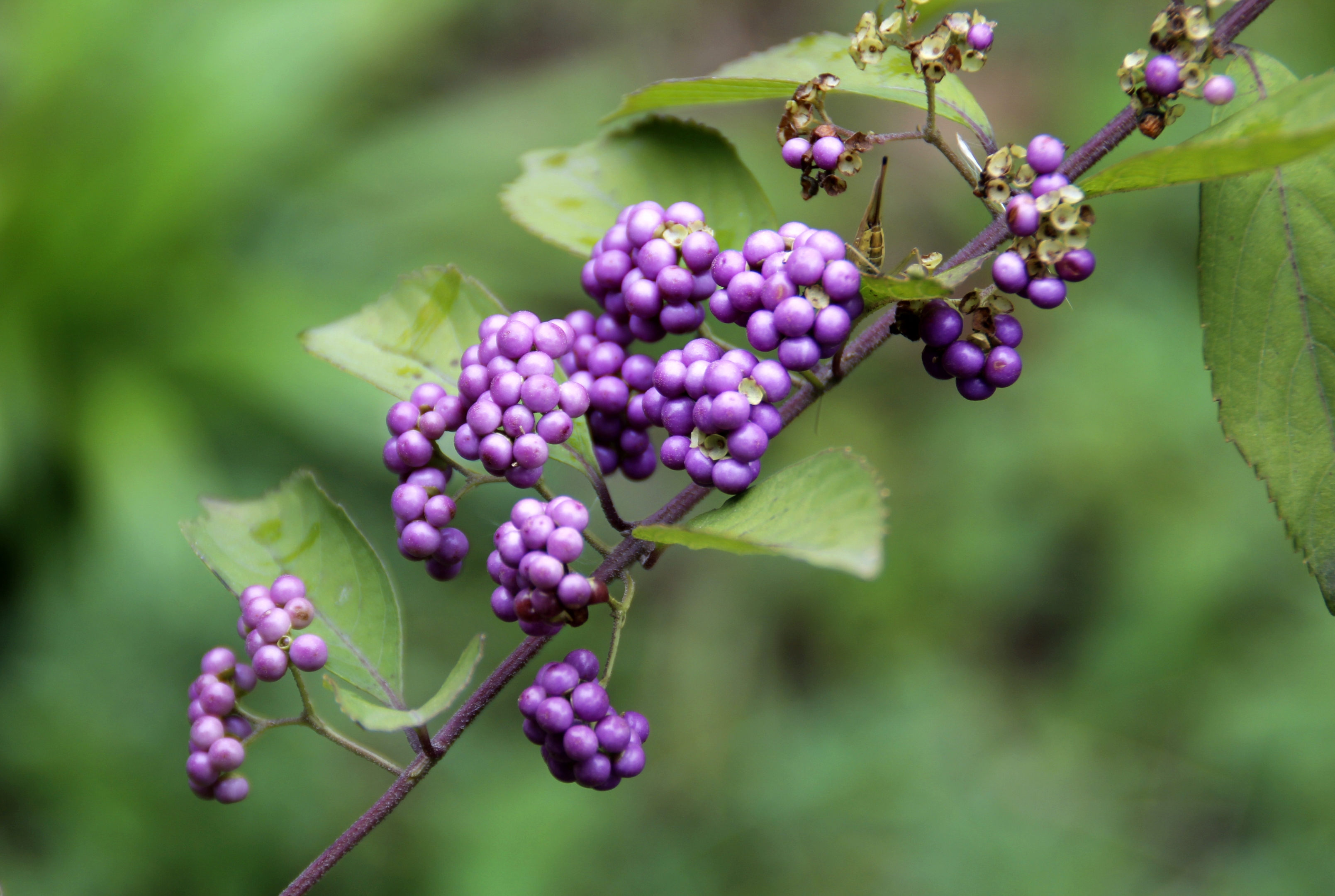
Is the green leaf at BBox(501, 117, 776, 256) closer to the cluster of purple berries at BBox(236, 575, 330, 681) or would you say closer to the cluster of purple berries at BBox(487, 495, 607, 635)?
the cluster of purple berries at BBox(487, 495, 607, 635)

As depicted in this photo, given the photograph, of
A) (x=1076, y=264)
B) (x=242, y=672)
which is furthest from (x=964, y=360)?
(x=242, y=672)

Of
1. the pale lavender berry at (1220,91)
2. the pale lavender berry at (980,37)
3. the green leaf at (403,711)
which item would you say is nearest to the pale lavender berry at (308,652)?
the green leaf at (403,711)

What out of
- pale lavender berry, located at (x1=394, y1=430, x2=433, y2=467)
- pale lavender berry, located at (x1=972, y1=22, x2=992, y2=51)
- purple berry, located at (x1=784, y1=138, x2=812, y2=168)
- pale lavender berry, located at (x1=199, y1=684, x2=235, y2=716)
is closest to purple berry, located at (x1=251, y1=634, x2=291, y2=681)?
pale lavender berry, located at (x1=199, y1=684, x2=235, y2=716)

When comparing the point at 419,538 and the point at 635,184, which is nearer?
the point at 419,538

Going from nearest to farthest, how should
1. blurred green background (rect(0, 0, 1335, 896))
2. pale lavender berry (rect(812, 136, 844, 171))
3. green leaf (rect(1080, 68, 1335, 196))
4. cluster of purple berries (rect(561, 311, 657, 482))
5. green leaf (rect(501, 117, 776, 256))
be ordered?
1. green leaf (rect(1080, 68, 1335, 196))
2. pale lavender berry (rect(812, 136, 844, 171))
3. cluster of purple berries (rect(561, 311, 657, 482))
4. green leaf (rect(501, 117, 776, 256))
5. blurred green background (rect(0, 0, 1335, 896))

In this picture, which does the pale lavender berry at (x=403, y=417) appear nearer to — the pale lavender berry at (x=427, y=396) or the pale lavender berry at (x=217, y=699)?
the pale lavender berry at (x=427, y=396)

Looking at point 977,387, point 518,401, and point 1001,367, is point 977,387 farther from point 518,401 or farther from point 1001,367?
point 518,401
